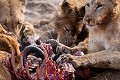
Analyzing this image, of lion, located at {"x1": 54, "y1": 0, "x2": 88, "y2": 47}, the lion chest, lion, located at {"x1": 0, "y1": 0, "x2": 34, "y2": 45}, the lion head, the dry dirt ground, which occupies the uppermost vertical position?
the dry dirt ground

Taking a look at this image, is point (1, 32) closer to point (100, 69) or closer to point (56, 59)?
point (56, 59)

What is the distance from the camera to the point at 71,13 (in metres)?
4.49

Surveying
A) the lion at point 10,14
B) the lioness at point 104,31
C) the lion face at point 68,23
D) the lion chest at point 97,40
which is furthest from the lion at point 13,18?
the lioness at point 104,31

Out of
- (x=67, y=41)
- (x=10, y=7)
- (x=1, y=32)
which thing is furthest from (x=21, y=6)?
(x=1, y=32)

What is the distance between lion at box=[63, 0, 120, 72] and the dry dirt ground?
3597 millimetres

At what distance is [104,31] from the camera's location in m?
3.37

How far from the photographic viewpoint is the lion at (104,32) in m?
3.12

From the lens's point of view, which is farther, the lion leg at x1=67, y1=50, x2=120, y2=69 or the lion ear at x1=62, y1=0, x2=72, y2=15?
the lion ear at x1=62, y1=0, x2=72, y2=15

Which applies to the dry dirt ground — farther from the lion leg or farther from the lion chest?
the lion leg

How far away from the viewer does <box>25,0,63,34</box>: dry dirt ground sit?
7.22 m

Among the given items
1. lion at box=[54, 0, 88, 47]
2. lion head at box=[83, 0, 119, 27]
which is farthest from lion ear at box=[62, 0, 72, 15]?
lion head at box=[83, 0, 119, 27]

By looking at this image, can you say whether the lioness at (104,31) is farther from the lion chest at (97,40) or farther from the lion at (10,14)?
the lion at (10,14)

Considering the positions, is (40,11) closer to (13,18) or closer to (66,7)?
(13,18)

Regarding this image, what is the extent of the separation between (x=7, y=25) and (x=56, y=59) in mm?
1666
